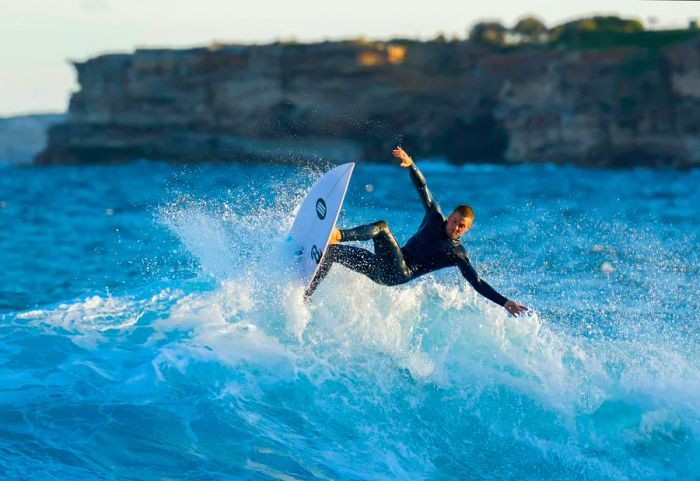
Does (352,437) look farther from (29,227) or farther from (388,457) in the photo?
(29,227)

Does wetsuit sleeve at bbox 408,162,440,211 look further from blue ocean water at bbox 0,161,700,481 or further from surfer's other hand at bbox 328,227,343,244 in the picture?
blue ocean water at bbox 0,161,700,481

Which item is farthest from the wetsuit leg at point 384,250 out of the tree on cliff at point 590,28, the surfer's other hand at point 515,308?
the tree on cliff at point 590,28

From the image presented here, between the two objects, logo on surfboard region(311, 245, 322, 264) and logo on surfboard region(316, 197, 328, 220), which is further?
logo on surfboard region(316, 197, 328, 220)

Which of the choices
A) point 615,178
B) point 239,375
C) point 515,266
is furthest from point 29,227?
point 615,178

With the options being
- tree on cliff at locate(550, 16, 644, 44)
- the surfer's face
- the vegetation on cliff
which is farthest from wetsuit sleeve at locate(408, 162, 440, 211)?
tree on cliff at locate(550, 16, 644, 44)

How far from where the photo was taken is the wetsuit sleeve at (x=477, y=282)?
887 centimetres

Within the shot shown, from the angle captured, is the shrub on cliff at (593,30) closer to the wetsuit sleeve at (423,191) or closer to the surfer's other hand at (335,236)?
the wetsuit sleeve at (423,191)

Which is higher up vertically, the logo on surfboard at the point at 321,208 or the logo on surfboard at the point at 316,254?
the logo on surfboard at the point at 321,208

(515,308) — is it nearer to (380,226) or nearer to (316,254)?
(380,226)

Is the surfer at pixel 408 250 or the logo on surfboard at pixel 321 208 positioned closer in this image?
the surfer at pixel 408 250

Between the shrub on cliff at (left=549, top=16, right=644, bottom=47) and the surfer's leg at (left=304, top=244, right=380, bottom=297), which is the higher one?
the shrub on cliff at (left=549, top=16, right=644, bottom=47)

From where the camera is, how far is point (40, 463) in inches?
303

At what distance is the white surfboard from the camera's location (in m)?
9.53

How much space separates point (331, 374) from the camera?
9242 millimetres
